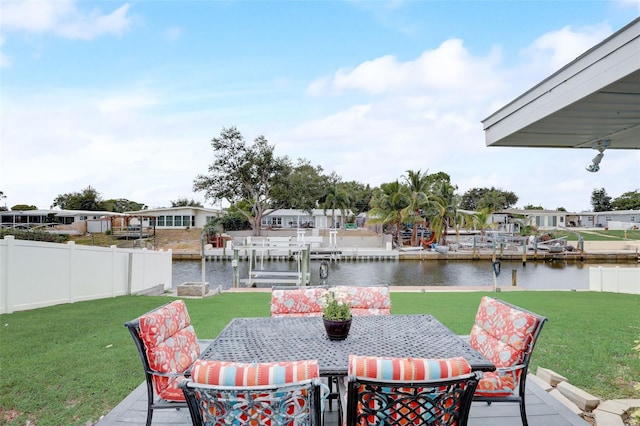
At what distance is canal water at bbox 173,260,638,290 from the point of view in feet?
59.3

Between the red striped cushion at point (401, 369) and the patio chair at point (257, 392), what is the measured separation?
193 mm

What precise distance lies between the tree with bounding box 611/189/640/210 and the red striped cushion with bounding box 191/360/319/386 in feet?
205

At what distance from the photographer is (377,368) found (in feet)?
5.26

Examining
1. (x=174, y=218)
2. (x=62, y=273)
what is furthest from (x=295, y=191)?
(x=62, y=273)

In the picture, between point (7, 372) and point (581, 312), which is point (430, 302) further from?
point (7, 372)

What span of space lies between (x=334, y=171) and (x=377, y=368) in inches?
1934

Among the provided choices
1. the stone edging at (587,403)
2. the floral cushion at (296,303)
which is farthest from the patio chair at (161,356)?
the stone edging at (587,403)

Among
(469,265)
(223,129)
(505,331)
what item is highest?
(223,129)

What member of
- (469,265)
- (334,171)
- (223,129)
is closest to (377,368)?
(469,265)

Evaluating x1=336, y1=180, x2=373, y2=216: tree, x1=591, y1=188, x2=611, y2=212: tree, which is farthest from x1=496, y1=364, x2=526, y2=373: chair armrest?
x1=591, y1=188, x2=611, y2=212: tree

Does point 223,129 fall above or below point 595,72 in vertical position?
above

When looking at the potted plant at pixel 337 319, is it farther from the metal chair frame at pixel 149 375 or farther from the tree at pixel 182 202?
the tree at pixel 182 202

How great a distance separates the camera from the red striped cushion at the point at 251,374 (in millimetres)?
1517

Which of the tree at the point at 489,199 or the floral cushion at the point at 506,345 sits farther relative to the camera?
the tree at the point at 489,199
